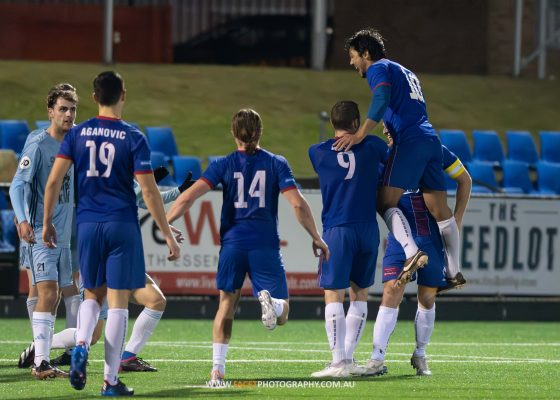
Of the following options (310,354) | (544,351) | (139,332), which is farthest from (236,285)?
(544,351)

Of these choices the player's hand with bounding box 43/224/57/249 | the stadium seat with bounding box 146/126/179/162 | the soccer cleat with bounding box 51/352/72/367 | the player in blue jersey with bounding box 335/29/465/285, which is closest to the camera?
the player's hand with bounding box 43/224/57/249

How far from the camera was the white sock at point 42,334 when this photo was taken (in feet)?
33.8

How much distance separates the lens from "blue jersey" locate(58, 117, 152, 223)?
8.98 meters

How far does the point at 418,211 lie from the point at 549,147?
1450 cm

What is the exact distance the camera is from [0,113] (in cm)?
2548

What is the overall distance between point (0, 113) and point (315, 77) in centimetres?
677

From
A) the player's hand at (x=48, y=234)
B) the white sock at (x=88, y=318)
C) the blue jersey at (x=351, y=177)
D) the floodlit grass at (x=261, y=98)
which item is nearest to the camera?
the white sock at (x=88, y=318)

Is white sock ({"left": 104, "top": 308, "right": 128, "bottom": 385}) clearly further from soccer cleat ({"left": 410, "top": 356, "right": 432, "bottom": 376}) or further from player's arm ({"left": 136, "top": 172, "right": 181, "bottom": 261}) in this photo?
soccer cleat ({"left": 410, "top": 356, "right": 432, "bottom": 376})

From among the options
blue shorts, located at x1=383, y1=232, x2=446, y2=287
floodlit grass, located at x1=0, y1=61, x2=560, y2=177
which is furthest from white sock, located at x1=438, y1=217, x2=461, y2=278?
floodlit grass, located at x1=0, y1=61, x2=560, y2=177

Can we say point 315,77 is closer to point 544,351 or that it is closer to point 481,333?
point 481,333

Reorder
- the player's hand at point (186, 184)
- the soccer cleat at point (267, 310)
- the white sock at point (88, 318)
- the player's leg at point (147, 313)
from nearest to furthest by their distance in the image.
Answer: the white sock at point (88, 318), the soccer cleat at point (267, 310), the player's leg at point (147, 313), the player's hand at point (186, 184)

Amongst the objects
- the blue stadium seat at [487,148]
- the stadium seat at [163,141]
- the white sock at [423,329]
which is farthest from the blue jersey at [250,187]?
the blue stadium seat at [487,148]

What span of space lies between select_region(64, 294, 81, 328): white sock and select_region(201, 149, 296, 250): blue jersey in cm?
196

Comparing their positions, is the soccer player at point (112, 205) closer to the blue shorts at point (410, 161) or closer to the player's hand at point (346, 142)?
the player's hand at point (346, 142)
